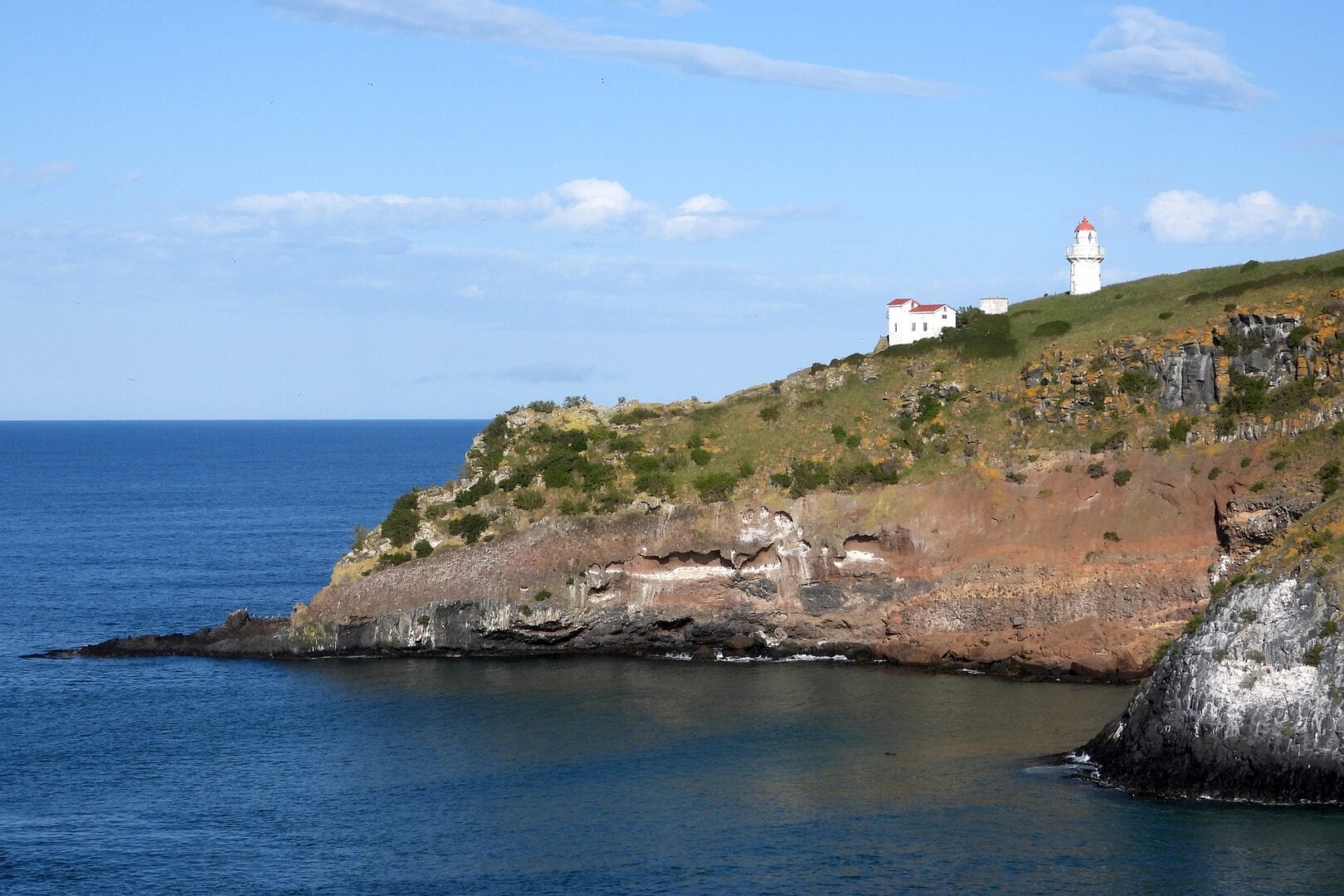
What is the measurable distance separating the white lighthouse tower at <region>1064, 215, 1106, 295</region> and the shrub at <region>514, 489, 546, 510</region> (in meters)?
38.0

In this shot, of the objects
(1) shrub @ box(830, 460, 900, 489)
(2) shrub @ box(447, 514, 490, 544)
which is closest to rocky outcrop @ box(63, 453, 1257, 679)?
(1) shrub @ box(830, 460, 900, 489)

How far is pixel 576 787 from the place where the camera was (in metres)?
53.4

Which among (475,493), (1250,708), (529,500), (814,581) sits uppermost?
(475,493)

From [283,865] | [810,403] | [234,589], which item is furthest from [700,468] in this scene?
[283,865]

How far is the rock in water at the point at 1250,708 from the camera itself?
47938 mm

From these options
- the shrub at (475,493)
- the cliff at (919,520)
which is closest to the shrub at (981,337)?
the cliff at (919,520)

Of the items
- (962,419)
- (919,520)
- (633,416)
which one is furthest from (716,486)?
(962,419)

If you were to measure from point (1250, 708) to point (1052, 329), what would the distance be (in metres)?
41.5

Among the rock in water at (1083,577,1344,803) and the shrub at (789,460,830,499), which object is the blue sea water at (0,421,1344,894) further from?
the shrub at (789,460,830,499)

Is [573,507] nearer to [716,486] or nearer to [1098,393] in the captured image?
[716,486]

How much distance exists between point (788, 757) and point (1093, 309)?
44.5 meters

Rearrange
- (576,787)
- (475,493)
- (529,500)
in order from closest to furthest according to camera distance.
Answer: (576,787) → (529,500) → (475,493)

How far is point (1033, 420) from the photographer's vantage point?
79688mm

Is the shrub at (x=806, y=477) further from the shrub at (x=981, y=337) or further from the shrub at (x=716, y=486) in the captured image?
the shrub at (x=981, y=337)
